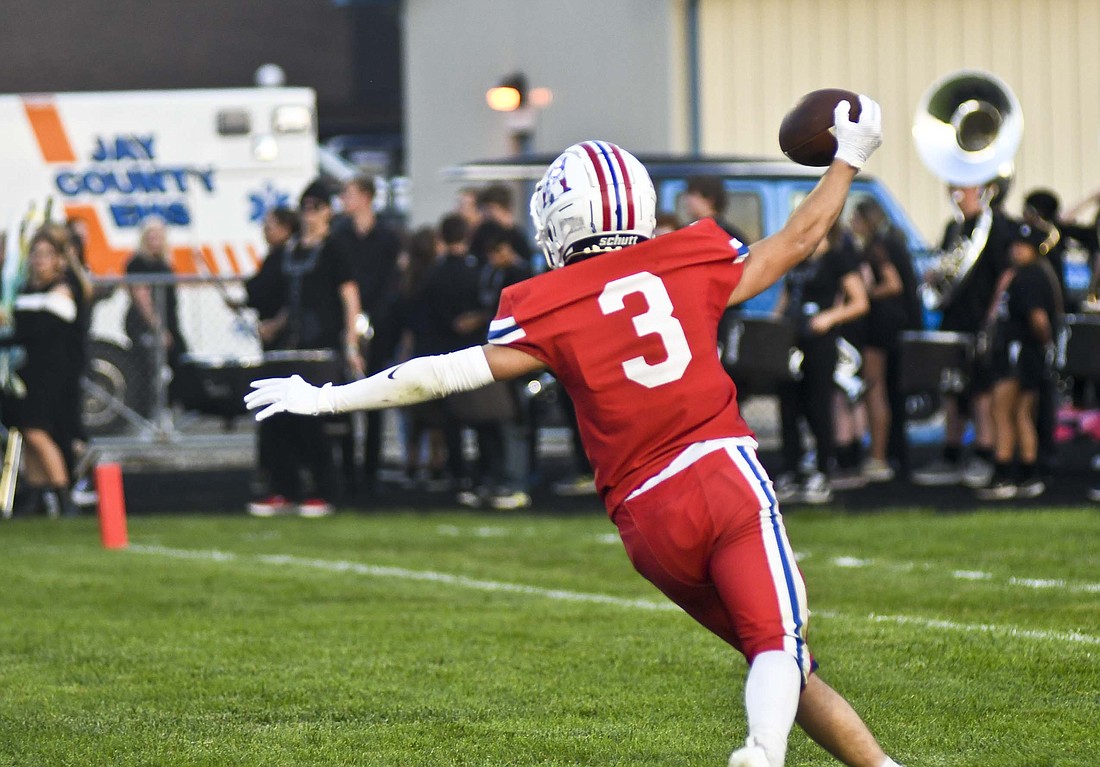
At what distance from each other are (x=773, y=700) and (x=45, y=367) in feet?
32.5

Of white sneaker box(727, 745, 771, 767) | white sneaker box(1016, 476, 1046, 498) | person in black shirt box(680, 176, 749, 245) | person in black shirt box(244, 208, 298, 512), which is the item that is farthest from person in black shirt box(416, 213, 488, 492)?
white sneaker box(727, 745, 771, 767)

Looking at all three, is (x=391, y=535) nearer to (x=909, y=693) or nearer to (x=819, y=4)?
(x=909, y=693)

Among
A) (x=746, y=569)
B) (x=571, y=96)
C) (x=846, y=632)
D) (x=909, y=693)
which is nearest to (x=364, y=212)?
(x=571, y=96)

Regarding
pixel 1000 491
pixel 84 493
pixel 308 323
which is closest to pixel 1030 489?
pixel 1000 491

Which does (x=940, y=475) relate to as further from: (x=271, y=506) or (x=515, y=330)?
(x=515, y=330)

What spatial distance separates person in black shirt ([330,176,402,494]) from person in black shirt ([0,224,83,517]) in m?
2.10

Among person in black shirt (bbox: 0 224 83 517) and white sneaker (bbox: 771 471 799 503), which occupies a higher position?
person in black shirt (bbox: 0 224 83 517)

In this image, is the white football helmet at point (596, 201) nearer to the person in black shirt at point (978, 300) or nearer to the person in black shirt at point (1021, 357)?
the person in black shirt at point (1021, 357)

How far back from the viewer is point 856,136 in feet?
15.3

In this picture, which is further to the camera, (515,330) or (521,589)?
(521,589)

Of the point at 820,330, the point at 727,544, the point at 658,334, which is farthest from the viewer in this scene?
the point at 820,330

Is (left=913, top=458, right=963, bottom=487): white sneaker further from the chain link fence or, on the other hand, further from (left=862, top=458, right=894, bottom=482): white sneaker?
the chain link fence

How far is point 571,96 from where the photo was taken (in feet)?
67.6

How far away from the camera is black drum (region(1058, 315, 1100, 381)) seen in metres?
11.9
